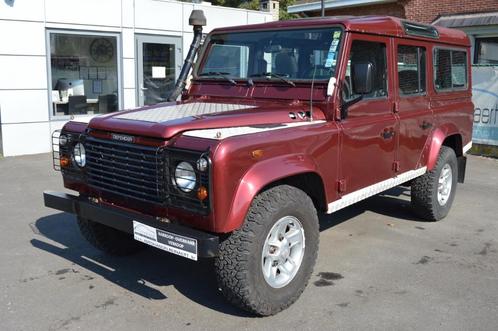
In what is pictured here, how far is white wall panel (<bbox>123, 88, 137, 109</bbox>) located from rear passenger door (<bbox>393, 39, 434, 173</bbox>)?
289 inches

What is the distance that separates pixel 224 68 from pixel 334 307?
240 cm

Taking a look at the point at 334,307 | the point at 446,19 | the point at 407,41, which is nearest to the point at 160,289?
the point at 334,307

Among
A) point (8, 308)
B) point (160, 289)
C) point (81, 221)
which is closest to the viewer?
point (8, 308)

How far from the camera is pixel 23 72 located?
988 centimetres

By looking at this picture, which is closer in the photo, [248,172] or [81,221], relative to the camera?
[248,172]

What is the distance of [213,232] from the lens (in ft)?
10.9

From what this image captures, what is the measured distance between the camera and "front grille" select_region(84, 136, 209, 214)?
10.9 feet

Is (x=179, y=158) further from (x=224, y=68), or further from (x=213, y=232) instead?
(x=224, y=68)

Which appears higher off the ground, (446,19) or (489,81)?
(446,19)

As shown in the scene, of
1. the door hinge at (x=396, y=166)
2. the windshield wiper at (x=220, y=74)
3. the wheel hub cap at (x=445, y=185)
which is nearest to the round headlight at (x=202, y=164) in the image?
the windshield wiper at (x=220, y=74)

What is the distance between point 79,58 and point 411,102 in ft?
25.8

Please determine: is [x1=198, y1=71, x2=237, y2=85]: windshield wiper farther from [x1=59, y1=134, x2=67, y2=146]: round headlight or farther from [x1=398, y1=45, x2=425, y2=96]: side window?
[x1=398, y1=45, x2=425, y2=96]: side window

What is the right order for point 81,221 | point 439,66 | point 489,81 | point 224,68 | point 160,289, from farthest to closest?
point 489,81 < point 439,66 < point 224,68 < point 81,221 < point 160,289

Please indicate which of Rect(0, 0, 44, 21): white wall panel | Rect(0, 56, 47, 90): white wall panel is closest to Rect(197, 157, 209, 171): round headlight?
Rect(0, 56, 47, 90): white wall panel
